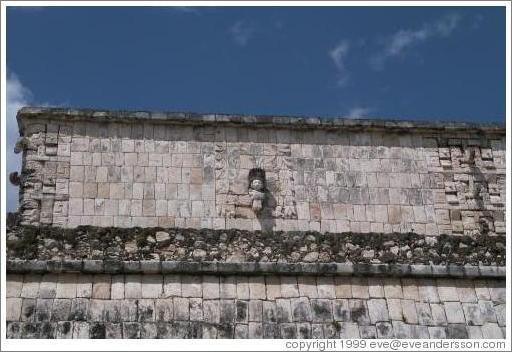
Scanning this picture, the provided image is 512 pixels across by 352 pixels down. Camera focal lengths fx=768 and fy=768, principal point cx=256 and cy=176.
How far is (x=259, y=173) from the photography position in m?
11.2

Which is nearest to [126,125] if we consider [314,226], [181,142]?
[181,142]

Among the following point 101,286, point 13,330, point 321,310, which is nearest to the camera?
point 13,330

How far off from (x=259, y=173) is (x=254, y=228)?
2.75ft

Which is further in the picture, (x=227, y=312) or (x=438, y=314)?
(x=438, y=314)

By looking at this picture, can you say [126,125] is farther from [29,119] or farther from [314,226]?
[314,226]

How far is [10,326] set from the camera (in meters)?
7.65

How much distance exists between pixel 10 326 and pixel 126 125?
4464 mm

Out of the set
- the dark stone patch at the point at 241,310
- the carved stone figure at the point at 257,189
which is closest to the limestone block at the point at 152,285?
the dark stone patch at the point at 241,310

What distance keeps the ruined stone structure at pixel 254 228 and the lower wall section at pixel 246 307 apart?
16 millimetres

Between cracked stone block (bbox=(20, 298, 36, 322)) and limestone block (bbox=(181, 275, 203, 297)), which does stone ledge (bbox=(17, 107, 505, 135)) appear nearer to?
limestone block (bbox=(181, 275, 203, 297))

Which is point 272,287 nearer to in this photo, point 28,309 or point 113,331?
point 113,331

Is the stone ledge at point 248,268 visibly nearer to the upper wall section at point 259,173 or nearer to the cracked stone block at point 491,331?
the cracked stone block at point 491,331

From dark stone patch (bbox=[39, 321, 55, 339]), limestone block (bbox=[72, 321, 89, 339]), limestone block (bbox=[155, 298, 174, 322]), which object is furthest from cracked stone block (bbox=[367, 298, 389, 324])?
dark stone patch (bbox=[39, 321, 55, 339])

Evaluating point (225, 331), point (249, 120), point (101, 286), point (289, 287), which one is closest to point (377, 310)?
point (289, 287)
